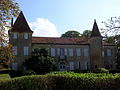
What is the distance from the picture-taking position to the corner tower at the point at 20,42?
3747cm

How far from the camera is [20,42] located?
124ft

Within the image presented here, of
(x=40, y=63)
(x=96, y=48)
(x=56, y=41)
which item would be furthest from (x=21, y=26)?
(x=96, y=48)

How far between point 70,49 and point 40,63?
10887 millimetres

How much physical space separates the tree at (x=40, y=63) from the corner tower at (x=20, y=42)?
1955 millimetres

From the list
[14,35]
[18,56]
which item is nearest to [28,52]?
[18,56]

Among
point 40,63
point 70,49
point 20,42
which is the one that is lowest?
point 40,63

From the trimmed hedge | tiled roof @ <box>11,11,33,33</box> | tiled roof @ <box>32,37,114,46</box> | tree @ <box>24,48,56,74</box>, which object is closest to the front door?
tiled roof @ <box>32,37,114,46</box>

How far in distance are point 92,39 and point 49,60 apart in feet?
42.7

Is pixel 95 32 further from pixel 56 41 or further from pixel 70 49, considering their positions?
pixel 56 41

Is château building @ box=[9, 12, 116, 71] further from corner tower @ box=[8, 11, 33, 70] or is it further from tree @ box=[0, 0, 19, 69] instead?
tree @ box=[0, 0, 19, 69]

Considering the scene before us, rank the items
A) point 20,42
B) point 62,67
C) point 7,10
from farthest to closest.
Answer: point 62,67 → point 20,42 → point 7,10

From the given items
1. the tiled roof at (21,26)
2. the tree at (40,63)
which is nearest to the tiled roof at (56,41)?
the tiled roof at (21,26)

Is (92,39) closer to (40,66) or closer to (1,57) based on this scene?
(40,66)

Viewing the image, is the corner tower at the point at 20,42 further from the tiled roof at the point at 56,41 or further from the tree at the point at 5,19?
the tree at the point at 5,19
